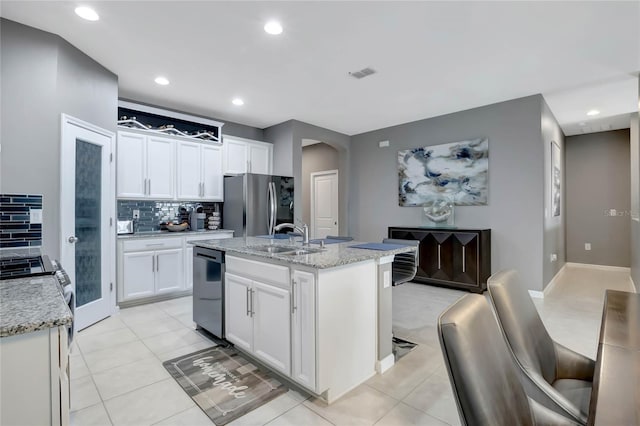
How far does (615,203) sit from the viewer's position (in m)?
5.97

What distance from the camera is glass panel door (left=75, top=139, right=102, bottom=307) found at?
10.3ft

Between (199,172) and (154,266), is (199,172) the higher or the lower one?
the higher one

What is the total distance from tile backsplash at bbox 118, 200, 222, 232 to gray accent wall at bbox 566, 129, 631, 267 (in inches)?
289

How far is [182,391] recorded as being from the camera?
207 cm

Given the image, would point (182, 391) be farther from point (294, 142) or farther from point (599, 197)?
point (599, 197)

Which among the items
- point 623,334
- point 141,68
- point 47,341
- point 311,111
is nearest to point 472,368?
point 623,334

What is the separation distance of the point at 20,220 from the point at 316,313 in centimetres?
267

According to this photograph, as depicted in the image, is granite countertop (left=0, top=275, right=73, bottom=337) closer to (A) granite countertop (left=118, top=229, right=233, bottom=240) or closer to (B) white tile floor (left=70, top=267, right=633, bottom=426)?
(B) white tile floor (left=70, top=267, right=633, bottom=426)

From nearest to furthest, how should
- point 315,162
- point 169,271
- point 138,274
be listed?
1. point 138,274
2. point 169,271
3. point 315,162

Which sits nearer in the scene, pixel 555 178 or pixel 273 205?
pixel 273 205

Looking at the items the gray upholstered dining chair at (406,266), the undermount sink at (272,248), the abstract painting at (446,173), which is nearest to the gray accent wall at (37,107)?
the undermount sink at (272,248)

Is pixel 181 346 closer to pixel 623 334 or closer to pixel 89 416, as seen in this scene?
pixel 89 416

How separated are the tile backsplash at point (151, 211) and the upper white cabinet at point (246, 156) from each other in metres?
0.87

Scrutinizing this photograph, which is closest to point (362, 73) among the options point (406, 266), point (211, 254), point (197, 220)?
point (406, 266)
